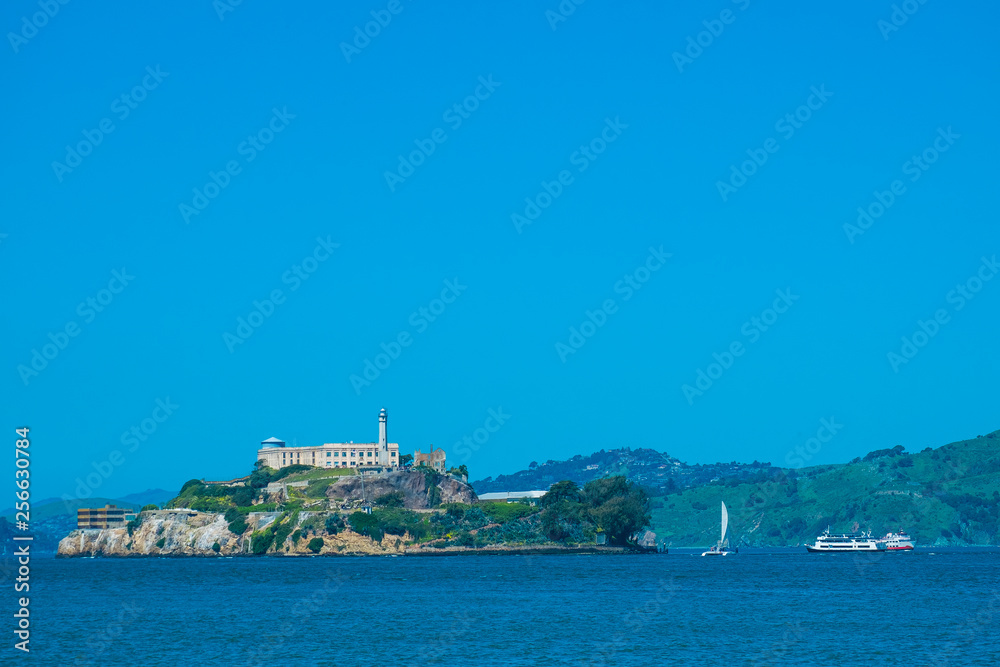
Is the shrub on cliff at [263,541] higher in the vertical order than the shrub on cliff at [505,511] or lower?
lower

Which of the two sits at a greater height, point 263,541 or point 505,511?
point 505,511

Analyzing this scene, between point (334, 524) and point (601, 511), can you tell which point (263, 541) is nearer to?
point (334, 524)

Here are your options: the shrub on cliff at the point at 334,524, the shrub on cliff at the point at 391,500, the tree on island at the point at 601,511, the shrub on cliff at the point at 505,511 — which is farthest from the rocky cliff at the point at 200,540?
the tree on island at the point at 601,511

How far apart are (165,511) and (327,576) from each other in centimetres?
8710

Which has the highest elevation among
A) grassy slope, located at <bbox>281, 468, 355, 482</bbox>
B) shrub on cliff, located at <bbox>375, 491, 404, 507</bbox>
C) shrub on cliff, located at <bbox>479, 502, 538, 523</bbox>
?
grassy slope, located at <bbox>281, 468, 355, 482</bbox>

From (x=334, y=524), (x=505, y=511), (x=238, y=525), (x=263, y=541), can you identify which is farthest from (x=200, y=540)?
(x=505, y=511)

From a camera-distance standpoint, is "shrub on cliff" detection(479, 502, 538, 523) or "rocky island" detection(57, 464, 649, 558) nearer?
"rocky island" detection(57, 464, 649, 558)

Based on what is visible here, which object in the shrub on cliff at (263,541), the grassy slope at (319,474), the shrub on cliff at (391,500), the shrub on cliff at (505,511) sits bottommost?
the shrub on cliff at (263,541)

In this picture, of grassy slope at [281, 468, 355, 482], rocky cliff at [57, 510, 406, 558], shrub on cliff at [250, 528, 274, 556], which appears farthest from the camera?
grassy slope at [281, 468, 355, 482]

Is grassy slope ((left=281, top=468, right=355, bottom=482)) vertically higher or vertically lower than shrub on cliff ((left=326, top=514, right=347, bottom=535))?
higher

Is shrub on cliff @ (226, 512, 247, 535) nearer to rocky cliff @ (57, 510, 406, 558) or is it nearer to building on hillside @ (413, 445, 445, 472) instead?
rocky cliff @ (57, 510, 406, 558)

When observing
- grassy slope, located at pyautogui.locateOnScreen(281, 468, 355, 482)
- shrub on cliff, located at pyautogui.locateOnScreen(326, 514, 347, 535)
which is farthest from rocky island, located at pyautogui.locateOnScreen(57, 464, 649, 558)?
grassy slope, located at pyautogui.locateOnScreen(281, 468, 355, 482)

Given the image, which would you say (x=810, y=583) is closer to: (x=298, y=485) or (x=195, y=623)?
(x=195, y=623)

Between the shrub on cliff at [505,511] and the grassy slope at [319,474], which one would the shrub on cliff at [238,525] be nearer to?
the grassy slope at [319,474]
